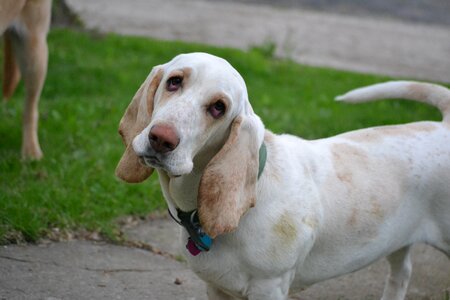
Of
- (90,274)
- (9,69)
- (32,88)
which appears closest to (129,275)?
(90,274)

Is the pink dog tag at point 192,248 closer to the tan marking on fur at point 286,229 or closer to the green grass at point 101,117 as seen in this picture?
the tan marking on fur at point 286,229

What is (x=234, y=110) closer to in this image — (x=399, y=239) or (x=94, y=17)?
(x=399, y=239)

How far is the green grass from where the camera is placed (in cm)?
512

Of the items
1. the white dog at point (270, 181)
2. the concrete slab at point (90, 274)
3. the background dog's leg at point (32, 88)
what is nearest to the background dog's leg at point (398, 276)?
the white dog at point (270, 181)

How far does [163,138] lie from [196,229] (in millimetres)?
602

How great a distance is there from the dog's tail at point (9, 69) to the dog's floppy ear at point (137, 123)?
2829 mm

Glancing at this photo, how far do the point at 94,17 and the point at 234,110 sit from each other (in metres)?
8.88

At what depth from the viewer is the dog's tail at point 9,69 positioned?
6.15 m

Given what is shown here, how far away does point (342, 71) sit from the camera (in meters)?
10.0

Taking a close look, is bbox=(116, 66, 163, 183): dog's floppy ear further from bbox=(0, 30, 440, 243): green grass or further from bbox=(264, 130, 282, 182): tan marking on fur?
bbox=(0, 30, 440, 243): green grass

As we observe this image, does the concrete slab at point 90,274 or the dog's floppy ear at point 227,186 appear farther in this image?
the concrete slab at point 90,274

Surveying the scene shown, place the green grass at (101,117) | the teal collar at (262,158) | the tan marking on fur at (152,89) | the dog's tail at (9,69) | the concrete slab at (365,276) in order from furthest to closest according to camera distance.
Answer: the dog's tail at (9,69) → the green grass at (101,117) → the concrete slab at (365,276) → the teal collar at (262,158) → the tan marking on fur at (152,89)

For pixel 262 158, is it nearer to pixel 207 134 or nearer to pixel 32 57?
pixel 207 134

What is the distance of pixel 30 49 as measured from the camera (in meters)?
5.90
